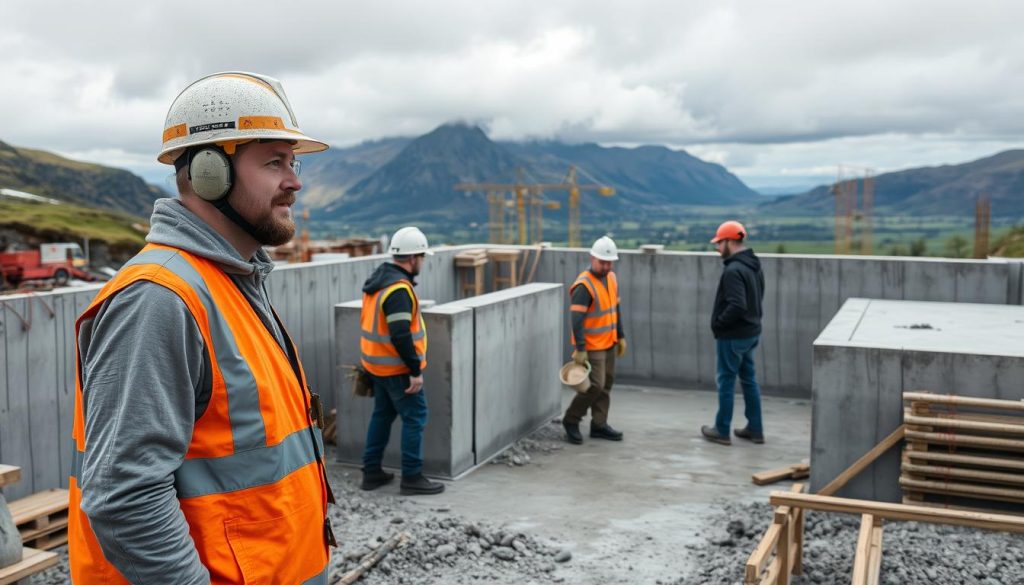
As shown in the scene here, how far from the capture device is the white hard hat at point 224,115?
2.53 metres

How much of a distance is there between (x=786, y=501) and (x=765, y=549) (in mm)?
603

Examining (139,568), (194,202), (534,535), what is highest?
(194,202)

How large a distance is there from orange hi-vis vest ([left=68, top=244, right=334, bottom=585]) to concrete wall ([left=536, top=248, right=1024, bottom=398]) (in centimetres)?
1018

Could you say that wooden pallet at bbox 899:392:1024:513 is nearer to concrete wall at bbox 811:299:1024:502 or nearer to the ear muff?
concrete wall at bbox 811:299:1024:502

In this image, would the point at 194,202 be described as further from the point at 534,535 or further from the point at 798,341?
the point at 798,341

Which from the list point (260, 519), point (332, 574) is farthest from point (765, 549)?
point (260, 519)

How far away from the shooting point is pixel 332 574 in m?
6.23

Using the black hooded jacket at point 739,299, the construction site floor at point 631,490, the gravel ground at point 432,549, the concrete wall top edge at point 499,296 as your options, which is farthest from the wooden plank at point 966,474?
the concrete wall top edge at point 499,296

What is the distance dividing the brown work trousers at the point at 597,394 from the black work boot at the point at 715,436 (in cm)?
110

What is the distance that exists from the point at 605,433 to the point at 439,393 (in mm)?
2435

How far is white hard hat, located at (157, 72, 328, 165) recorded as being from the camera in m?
2.53

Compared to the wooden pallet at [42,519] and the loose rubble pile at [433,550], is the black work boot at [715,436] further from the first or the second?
the wooden pallet at [42,519]

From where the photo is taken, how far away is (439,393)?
8.48m

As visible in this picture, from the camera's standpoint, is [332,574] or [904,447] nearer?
[332,574]
